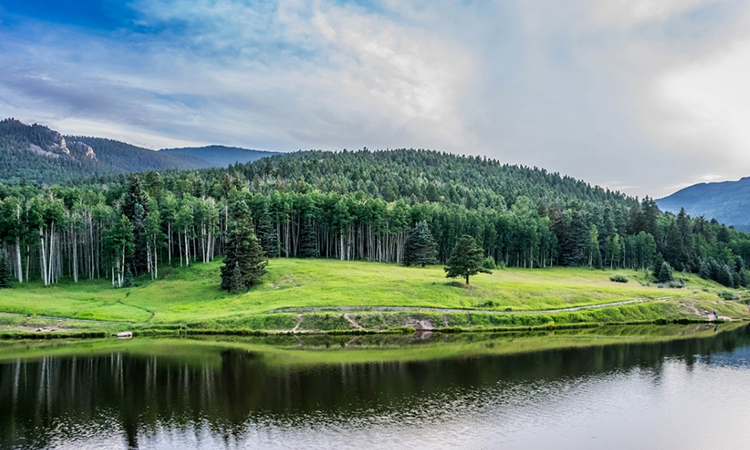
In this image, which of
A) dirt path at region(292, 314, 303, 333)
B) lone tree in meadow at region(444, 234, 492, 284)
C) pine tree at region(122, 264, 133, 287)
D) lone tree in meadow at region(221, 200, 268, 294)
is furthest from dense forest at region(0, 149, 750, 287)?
dirt path at region(292, 314, 303, 333)

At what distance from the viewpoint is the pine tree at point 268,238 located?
365 ft

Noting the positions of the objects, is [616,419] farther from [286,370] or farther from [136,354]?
[136,354]

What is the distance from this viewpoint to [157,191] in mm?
135250

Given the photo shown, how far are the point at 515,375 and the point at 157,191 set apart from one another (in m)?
117

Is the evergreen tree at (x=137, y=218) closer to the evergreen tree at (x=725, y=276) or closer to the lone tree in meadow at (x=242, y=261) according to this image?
the lone tree in meadow at (x=242, y=261)

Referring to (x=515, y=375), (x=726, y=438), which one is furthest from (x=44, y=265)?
(x=726, y=438)

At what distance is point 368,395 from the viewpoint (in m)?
40.6

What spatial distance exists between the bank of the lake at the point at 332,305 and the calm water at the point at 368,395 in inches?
271

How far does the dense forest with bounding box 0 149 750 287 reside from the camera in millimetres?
96750

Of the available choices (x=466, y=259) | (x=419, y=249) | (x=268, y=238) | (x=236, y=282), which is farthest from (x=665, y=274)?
(x=236, y=282)

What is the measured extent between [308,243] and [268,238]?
14.0 m

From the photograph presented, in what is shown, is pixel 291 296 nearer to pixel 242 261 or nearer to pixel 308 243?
pixel 242 261

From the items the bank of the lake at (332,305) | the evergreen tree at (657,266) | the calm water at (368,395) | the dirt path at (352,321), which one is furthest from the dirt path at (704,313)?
the dirt path at (352,321)

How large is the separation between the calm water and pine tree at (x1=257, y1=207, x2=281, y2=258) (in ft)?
164
